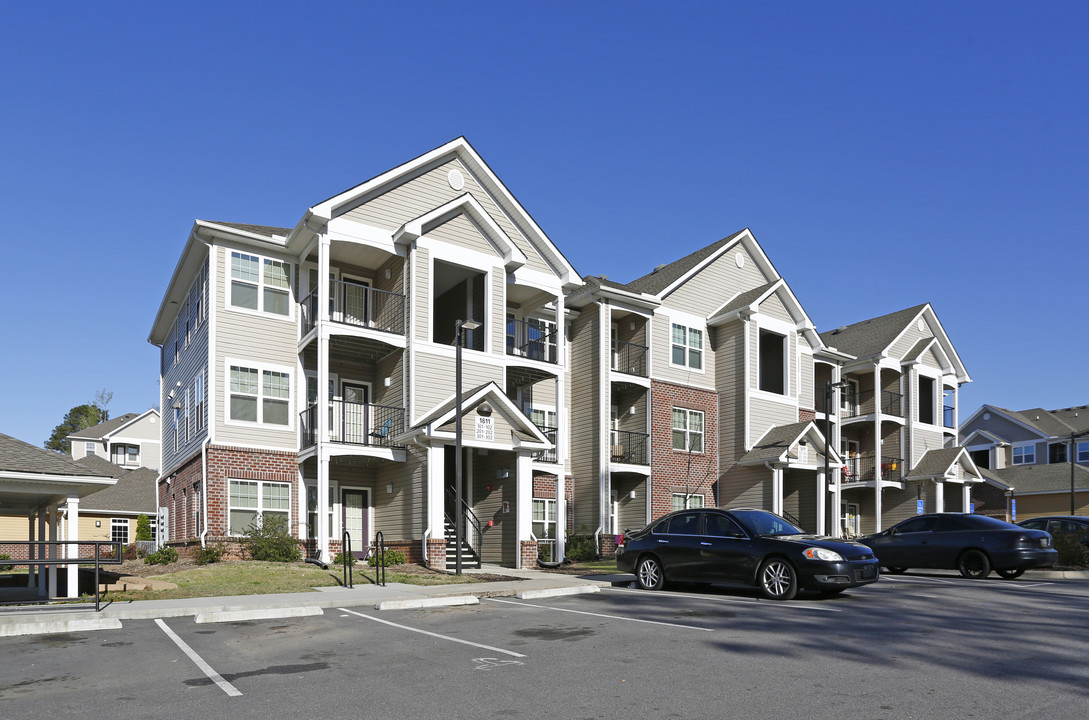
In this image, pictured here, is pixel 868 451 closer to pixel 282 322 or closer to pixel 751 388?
pixel 751 388

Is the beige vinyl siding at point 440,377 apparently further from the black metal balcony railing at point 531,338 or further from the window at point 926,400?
the window at point 926,400

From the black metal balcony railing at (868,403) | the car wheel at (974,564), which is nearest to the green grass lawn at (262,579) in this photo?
the car wheel at (974,564)

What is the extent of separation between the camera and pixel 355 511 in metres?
25.3

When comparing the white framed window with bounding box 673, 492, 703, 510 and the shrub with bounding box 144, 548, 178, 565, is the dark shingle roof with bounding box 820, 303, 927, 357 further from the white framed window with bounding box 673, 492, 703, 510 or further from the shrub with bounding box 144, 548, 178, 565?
the shrub with bounding box 144, 548, 178, 565

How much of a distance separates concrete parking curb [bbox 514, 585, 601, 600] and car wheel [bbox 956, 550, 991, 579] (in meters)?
8.64

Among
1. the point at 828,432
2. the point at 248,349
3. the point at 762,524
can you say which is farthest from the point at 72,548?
the point at 828,432

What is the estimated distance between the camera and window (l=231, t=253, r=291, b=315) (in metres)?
24.1

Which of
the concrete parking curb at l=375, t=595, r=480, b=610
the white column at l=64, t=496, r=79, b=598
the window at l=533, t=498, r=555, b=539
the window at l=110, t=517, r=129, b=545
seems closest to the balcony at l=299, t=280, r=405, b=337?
the window at l=533, t=498, r=555, b=539

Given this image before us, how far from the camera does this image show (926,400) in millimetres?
42750

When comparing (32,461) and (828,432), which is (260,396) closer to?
(32,461)

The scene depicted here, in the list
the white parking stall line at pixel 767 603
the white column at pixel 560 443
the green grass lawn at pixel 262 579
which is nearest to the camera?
the white parking stall line at pixel 767 603

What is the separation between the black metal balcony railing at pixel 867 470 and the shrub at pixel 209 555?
2771 cm

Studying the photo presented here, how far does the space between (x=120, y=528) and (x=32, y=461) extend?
2972 cm

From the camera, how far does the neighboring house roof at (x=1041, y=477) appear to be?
4712 centimetres
